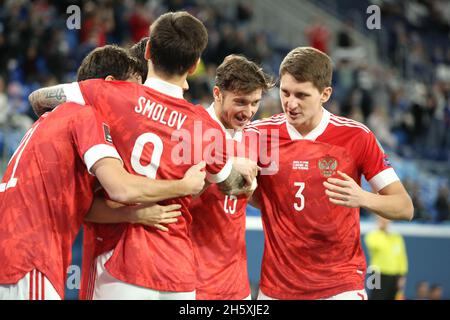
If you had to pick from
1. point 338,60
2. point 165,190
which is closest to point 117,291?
point 165,190

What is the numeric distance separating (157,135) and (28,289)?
3.33 ft

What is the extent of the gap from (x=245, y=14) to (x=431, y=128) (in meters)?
5.06

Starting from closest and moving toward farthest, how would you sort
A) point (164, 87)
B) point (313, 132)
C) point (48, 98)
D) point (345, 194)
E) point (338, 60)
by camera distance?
point (164, 87) → point (48, 98) → point (345, 194) → point (313, 132) → point (338, 60)

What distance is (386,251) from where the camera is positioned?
35.1 ft

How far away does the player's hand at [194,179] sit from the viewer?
3916 mm

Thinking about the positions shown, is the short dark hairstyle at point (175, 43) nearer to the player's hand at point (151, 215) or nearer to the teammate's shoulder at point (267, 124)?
the player's hand at point (151, 215)

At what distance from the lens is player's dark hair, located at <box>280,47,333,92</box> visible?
4844 mm

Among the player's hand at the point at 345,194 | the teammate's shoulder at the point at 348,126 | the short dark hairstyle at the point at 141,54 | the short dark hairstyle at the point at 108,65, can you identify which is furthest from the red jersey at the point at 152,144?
the teammate's shoulder at the point at 348,126

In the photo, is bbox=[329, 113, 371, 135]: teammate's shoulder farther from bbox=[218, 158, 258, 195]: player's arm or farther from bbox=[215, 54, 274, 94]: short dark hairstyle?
bbox=[218, 158, 258, 195]: player's arm

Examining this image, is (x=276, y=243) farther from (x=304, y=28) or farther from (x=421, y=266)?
(x=304, y=28)

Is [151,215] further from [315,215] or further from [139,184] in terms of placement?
[315,215]

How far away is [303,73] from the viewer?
190 inches
